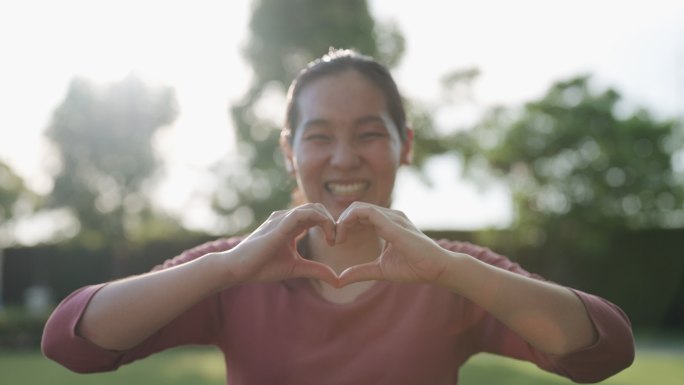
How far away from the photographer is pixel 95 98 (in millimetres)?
23484

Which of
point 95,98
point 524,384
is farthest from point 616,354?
point 95,98

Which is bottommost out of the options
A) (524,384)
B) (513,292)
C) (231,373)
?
(524,384)

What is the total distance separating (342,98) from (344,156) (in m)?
0.19

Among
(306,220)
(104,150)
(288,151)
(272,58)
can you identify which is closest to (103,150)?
(104,150)

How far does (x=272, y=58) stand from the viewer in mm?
18438

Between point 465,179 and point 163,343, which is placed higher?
point 465,179

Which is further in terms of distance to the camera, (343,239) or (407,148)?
(407,148)

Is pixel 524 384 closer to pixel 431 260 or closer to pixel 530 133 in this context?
pixel 431 260

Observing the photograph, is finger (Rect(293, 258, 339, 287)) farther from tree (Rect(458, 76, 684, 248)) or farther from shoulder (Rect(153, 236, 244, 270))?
tree (Rect(458, 76, 684, 248))

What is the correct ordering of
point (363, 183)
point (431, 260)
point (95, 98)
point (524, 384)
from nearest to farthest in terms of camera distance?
point (431, 260) → point (363, 183) → point (524, 384) → point (95, 98)

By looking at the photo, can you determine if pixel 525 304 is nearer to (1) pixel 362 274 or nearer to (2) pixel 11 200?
(1) pixel 362 274

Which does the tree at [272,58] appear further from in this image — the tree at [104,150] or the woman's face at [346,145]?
the woman's face at [346,145]

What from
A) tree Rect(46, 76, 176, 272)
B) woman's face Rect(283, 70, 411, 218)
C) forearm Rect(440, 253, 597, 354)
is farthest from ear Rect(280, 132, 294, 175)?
tree Rect(46, 76, 176, 272)

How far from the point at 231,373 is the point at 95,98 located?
76.4 feet
